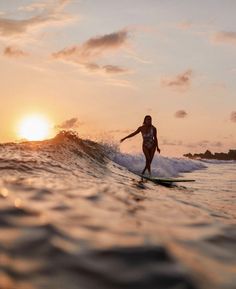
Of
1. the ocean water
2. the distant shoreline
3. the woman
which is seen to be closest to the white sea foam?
the woman

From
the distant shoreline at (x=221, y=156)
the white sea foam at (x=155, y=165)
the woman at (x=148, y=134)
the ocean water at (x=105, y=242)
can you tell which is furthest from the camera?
the distant shoreline at (x=221, y=156)

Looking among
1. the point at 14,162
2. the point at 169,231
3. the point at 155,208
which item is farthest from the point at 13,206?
the point at 14,162

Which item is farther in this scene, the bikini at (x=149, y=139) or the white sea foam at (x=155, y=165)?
the white sea foam at (x=155, y=165)

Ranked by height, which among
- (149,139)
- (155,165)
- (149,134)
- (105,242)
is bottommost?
(105,242)

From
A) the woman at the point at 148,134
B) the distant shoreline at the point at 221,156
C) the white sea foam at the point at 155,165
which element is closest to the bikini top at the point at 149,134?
the woman at the point at 148,134

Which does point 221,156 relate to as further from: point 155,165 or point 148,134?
point 148,134

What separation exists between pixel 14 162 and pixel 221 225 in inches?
241

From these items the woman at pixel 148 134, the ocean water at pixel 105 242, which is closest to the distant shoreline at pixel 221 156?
the woman at pixel 148 134

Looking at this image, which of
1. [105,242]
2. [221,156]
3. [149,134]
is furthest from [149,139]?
[221,156]

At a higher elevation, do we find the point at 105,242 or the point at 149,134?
the point at 149,134

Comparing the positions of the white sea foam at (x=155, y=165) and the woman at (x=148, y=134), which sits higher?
the woman at (x=148, y=134)

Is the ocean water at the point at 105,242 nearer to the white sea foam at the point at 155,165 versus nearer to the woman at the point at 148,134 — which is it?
the woman at the point at 148,134

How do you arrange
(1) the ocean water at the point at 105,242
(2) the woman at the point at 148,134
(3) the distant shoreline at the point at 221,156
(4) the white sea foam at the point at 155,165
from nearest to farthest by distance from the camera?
1. (1) the ocean water at the point at 105,242
2. (2) the woman at the point at 148,134
3. (4) the white sea foam at the point at 155,165
4. (3) the distant shoreline at the point at 221,156

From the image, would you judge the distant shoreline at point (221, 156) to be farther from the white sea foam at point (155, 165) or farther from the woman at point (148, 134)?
the woman at point (148, 134)
